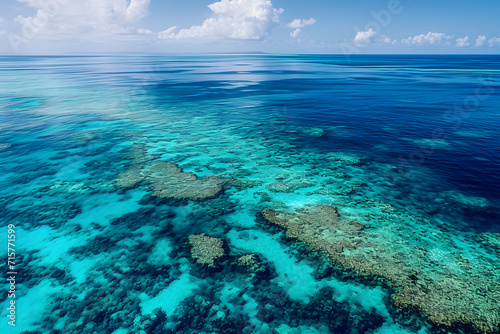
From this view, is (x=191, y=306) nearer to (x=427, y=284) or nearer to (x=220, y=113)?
(x=427, y=284)

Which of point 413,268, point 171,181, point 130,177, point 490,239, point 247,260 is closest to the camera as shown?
point 413,268

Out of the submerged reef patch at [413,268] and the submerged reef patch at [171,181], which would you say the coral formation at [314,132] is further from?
the submerged reef patch at [413,268]

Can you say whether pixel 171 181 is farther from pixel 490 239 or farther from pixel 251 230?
pixel 490 239

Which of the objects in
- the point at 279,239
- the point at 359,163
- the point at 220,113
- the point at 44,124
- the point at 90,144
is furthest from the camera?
the point at 220,113

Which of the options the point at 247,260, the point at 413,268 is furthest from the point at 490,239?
the point at 247,260

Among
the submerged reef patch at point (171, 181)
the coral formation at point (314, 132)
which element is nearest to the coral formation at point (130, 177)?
the submerged reef patch at point (171, 181)

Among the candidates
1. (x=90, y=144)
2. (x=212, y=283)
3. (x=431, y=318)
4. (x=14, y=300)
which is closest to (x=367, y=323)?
(x=431, y=318)
